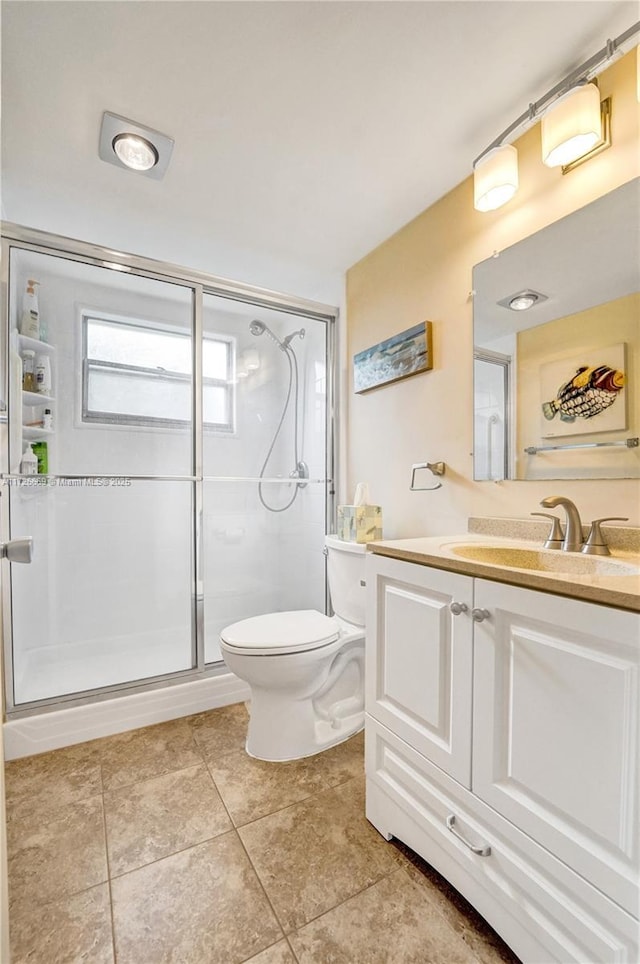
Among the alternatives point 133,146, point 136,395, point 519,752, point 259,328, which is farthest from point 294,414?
point 519,752

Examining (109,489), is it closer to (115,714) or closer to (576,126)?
(115,714)

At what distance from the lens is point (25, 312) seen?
6.23ft

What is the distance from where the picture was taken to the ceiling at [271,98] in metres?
1.06

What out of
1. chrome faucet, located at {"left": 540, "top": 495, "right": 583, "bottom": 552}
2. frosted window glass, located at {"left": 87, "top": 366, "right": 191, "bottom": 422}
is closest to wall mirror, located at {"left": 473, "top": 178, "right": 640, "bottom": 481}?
chrome faucet, located at {"left": 540, "top": 495, "right": 583, "bottom": 552}

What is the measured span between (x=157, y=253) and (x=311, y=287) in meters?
0.85

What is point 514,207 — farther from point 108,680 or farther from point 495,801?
point 108,680

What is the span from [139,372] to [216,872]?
2081mm

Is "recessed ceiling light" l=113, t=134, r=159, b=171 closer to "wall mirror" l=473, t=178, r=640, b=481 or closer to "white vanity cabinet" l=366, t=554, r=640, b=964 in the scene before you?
"wall mirror" l=473, t=178, r=640, b=481

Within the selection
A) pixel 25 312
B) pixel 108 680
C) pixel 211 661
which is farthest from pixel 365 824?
pixel 25 312

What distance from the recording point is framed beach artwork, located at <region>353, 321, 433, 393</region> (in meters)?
1.74

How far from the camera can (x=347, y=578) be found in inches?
71.7

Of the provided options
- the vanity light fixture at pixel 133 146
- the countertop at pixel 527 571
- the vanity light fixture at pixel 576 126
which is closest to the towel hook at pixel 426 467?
the countertop at pixel 527 571

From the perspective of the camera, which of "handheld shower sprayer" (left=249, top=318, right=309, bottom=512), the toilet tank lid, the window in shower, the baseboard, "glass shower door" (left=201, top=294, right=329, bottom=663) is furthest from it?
"handheld shower sprayer" (left=249, top=318, right=309, bottom=512)

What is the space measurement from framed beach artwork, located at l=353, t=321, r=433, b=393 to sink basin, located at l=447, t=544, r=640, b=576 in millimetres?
822
